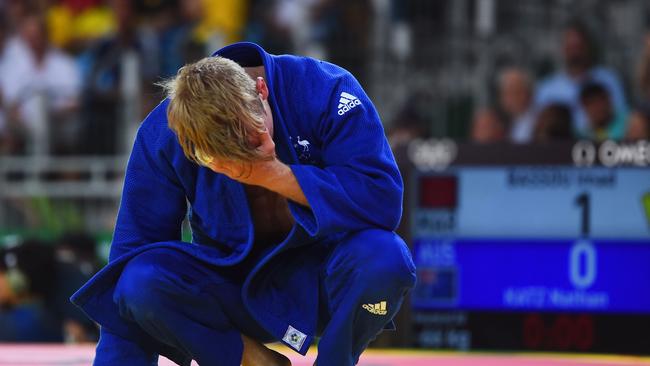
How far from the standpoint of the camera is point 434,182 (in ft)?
20.4

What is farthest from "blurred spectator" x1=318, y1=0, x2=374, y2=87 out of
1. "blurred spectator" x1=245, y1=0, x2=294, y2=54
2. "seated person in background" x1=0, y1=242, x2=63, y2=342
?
"seated person in background" x1=0, y1=242, x2=63, y2=342

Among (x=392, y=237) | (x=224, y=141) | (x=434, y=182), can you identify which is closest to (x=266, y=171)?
(x=224, y=141)

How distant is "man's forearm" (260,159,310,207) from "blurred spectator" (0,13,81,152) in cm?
647

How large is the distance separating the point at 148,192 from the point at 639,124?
4384 mm

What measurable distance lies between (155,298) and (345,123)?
0.65 metres

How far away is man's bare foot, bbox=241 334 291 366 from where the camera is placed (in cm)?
317

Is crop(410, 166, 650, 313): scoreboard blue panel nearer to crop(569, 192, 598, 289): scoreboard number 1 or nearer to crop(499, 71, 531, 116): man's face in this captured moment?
crop(569, 192, 598, 289): scoreboard number 1

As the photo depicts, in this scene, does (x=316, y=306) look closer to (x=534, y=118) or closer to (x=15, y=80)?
(x=534, y=118)

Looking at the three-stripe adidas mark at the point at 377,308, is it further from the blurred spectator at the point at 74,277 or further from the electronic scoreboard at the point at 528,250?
the blurred spectator at the point at 74,277

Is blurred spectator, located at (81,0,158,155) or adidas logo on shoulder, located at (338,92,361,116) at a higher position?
adidas logo on shoulder, located at (338,92,361,116)

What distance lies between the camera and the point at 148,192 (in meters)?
3.08

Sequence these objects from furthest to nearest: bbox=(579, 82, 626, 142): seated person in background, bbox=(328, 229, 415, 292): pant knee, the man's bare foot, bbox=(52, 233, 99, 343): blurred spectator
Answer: bbox=(579, 82, 626, 142): seated person in background → bbox=(52, 233, 99, 343): blurred spectator → the man's bare foot → bbox=(328, 229, 415, 292): pant knee

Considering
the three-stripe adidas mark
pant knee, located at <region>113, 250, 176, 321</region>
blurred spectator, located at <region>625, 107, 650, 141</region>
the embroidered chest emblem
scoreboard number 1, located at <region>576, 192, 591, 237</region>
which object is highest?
the embroidered chest emblem

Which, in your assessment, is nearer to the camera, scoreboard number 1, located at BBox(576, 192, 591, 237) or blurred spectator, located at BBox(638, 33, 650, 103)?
scoreboard number 1, located at BBox(576, 192, 591, 237)
